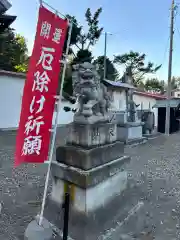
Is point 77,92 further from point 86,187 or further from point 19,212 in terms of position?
point 19,212

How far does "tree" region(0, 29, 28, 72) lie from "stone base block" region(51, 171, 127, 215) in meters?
17.4

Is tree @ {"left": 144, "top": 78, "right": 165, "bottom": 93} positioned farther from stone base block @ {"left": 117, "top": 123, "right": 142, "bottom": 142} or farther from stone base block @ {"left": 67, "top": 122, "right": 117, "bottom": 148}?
stone base block @ {"left": 67, "top": 122, "right": 117, "bottom": 148}

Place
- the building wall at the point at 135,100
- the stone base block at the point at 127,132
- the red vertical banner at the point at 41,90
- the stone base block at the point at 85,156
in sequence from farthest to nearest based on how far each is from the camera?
1. the building wall at the point at 135,100
2. the stone base block at the point at 127,132
3. the stone base block at the point at 85,156
4. the red vertical banner at the point at 41,90

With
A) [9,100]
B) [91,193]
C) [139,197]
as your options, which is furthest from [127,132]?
[91,193]

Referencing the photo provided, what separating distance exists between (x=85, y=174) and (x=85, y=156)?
245 mm

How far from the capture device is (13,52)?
806 inches

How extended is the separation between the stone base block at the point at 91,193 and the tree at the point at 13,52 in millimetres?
17372

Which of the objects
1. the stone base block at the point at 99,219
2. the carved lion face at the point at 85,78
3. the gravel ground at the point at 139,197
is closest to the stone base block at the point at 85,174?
the stone base block at the point at 99,219

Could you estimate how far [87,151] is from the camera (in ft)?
9.74

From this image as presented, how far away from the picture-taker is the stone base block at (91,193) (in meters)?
2.91

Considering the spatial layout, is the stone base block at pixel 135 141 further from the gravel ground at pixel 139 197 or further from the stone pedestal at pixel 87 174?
the stone pedestal at pixel 87 174

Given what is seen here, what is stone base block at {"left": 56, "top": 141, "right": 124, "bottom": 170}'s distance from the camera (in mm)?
2965

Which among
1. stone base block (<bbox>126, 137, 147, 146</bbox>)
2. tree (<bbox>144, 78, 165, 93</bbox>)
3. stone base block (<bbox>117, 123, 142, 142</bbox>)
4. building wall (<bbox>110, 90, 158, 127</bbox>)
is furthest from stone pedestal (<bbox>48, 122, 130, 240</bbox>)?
tree (<bbox>144, 78, 165, 93</bbox>)

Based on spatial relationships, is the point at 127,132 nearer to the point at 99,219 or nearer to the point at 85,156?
the point at 99,219
